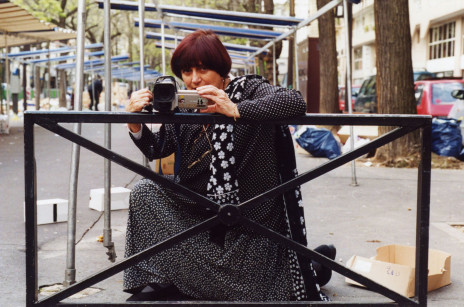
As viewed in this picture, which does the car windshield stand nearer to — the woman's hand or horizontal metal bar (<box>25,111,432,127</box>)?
horizontal metal bar (<box>25,111,432,127</box>)

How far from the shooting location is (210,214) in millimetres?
2959

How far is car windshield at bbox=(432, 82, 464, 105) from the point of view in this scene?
46.8 feet

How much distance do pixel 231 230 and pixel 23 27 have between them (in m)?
12.3

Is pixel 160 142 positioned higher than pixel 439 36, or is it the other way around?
pixel 439 36

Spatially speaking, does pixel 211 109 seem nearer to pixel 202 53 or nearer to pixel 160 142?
pixel 202 53

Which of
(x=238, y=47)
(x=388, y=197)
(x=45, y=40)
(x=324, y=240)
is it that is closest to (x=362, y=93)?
(x=238, y=47)

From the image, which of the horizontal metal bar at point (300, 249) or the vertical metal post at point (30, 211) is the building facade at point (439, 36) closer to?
the horizontal metal bar at point (300, 249)

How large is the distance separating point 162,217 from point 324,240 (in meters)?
2.21

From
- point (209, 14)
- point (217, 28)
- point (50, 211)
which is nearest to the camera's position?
point (50, 211)

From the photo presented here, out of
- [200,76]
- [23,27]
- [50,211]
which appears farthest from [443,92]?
[200,76]

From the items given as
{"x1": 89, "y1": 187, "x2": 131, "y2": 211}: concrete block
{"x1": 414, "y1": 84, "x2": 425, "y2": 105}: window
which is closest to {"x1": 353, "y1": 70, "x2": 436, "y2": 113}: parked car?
{"x1": 414, "y1": 84, "x2": 425, "y2": 105}: window

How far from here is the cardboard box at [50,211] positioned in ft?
17.3

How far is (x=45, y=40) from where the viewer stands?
16969 mm

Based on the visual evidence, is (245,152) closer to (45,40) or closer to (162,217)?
(162,217)
